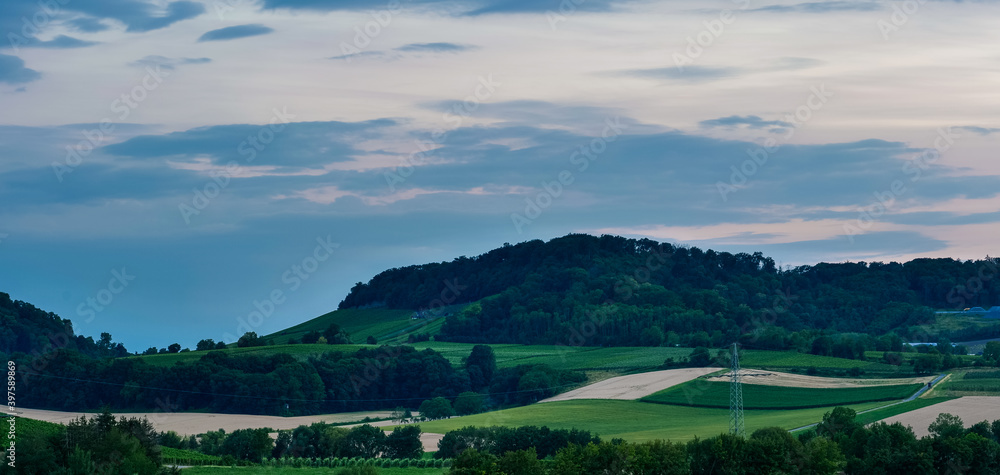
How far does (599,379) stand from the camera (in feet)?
458

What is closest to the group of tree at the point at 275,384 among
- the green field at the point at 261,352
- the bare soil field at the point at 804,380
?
the green field at the point at 261,352

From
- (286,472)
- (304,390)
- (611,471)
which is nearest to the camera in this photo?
(611,471)

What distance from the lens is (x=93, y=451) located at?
58.2 m

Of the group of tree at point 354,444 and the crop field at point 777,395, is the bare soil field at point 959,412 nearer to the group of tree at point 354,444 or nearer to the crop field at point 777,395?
the crop field at point 777,395

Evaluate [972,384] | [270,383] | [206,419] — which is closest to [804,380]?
[972,384]

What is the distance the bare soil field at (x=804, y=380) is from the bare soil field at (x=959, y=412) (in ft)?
53.7

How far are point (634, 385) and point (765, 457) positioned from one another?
220ft

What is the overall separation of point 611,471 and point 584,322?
131993 mm

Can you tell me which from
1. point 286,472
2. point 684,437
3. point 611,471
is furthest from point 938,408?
point 286,472

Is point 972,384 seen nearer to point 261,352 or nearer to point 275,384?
point 275,384

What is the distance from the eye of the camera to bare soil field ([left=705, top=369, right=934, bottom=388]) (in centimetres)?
11675

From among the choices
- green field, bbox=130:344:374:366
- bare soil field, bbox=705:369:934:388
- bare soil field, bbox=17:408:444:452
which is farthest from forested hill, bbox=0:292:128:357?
bare soil field, bbox=705:369:934:388

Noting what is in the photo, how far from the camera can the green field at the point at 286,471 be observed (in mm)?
68625

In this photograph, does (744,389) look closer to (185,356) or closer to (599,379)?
(599,379)
